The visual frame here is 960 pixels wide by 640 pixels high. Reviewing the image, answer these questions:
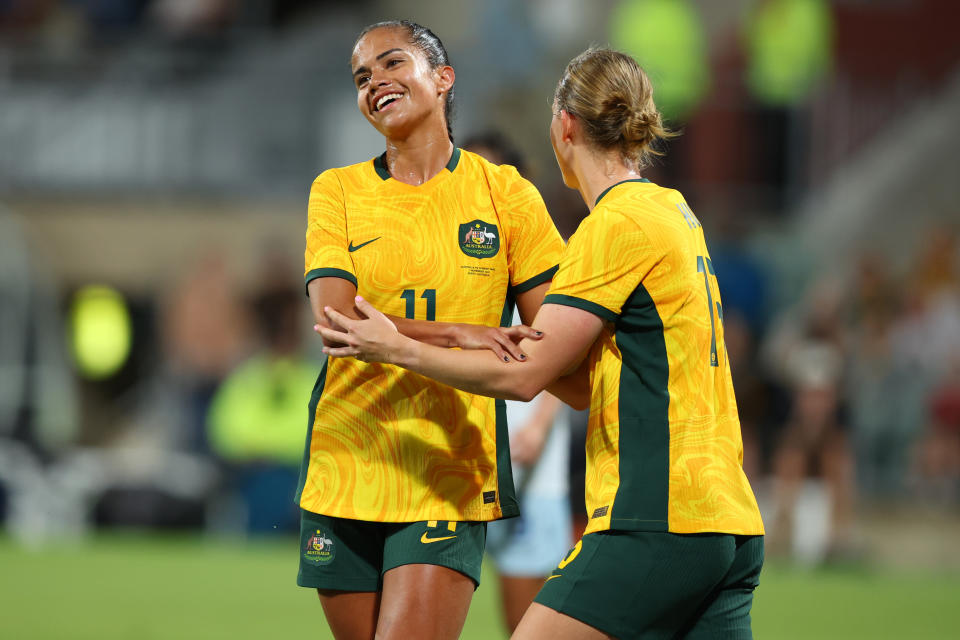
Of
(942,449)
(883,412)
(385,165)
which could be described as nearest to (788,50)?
(883,412)

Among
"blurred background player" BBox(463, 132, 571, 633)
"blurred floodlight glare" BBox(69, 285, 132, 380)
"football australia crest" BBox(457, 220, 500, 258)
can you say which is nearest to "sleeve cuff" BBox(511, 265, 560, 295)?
"football australia crest" BBox(457, 220, 500, 258)

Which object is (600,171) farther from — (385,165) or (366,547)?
(366,547)

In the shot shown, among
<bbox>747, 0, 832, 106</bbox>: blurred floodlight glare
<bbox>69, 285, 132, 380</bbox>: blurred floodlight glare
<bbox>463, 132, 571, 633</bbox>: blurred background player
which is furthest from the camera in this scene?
<bbox>747, 0, 832, 106</bbox>: blurred floodlight glare

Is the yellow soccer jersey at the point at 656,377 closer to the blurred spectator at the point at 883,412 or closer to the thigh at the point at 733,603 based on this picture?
the thigh at the point at 733,603

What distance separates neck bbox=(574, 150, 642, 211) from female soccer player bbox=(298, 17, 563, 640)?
300 mm

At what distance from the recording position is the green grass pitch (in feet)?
27.6

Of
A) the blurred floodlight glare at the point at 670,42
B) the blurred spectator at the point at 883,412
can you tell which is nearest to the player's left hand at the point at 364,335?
the blurred spectator at the point at 883,412

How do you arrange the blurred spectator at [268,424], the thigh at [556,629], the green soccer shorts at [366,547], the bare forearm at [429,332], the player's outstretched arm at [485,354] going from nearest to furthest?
the thigh at [556,629] < the player's outstretched arm at [485,354] < the bare forearm at [429,332] < the green soccer shorts at [366,547] < the blurred spectator at [268,424]

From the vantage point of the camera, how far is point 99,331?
576 inches

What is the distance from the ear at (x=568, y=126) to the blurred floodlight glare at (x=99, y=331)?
37.2 feet

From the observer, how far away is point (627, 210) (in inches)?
137

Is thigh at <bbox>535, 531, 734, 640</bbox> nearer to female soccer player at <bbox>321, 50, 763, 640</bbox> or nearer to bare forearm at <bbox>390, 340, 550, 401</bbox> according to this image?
female soccer player at <bbox>321, 50, 763, 640</bbox>

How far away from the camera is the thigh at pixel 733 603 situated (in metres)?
3.49

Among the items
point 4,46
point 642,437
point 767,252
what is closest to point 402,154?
point 642,437
